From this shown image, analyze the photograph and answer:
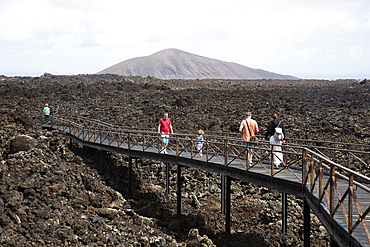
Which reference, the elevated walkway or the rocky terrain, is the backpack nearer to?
the elevated walkway

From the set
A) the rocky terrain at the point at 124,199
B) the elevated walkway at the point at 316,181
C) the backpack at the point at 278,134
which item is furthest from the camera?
the rocky terrain at the point at 124,199

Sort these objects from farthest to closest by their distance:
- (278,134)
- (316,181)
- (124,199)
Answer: (124,199)
(278,134)
(316,181)

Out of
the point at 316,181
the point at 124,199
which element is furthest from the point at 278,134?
the point at 124,199

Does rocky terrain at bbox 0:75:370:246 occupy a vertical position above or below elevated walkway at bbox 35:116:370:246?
below

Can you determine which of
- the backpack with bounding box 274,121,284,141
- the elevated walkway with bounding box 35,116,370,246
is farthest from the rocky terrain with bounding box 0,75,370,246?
the backpack with bounding box 274,121,284,141

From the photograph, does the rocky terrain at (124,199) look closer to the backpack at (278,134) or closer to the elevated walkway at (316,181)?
the elevated walkway at (316,181)

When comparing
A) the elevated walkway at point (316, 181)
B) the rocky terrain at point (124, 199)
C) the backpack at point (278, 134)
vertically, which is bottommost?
the rocky terrain at point (124, 199)

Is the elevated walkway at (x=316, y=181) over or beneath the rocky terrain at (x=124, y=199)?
over

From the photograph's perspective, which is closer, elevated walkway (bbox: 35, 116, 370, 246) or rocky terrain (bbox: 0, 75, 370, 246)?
elevated walkway (bbox: 35, 116, 370, 246)

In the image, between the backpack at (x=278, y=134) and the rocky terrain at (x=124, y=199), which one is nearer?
the backpack at (x=278, y=134)

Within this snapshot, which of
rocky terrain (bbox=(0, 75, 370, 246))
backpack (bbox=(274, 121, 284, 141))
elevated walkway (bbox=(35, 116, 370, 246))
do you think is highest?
backpack (bbox=(274, 121, 284, 141))

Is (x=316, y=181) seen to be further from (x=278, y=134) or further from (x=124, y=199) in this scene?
(x=124, y=199)

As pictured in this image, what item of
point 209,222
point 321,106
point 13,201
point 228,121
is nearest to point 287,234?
point 209,222

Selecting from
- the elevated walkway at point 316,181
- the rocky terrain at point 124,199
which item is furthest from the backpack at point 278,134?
the rocky terrain at point 124,199
